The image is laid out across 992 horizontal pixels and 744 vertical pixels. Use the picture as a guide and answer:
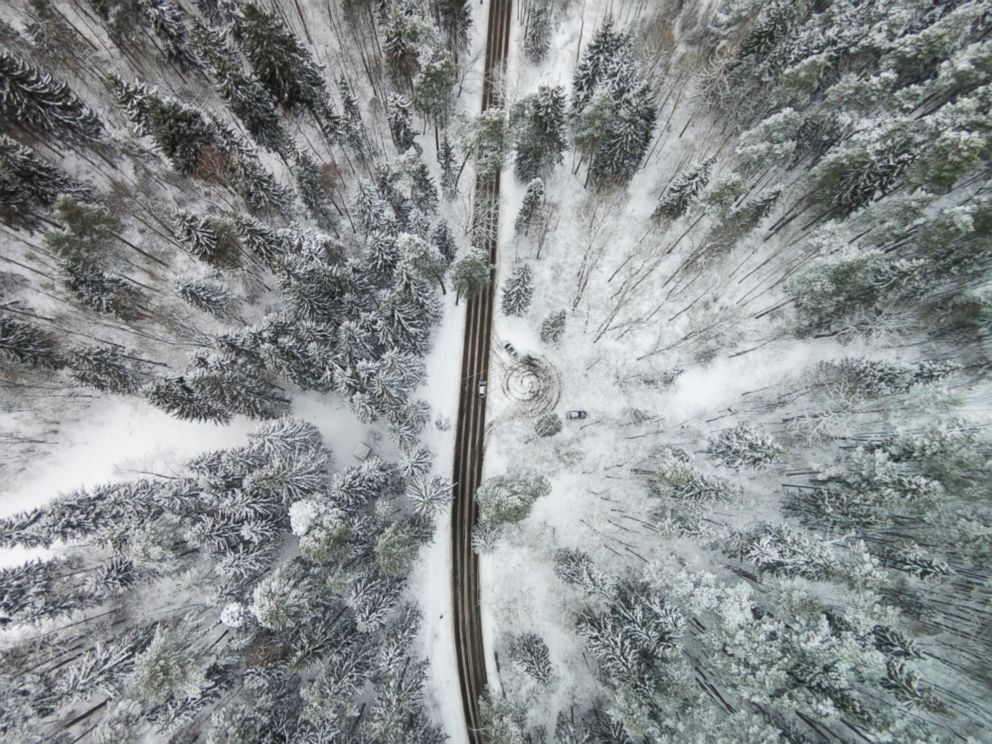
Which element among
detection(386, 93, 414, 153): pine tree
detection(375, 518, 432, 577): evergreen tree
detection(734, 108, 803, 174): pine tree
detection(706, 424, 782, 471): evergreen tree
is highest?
detection(386, 93, 414, 153): pine tree

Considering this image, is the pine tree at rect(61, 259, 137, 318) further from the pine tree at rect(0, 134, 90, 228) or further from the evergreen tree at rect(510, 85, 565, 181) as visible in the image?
the evergreen tree at rect(510, 85, 565, 181)

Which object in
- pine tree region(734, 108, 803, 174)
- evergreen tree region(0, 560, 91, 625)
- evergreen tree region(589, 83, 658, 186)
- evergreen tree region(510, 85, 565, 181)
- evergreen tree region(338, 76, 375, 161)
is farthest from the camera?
evergreen tree region(338, 76, 375, 161)

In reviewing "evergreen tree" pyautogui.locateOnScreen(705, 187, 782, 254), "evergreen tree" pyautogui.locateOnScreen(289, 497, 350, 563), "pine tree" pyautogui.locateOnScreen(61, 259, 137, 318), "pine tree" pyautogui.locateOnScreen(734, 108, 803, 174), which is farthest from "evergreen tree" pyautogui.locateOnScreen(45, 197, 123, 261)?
"pine tree" pyautogui.locateOnScreen(734, 108, 803, 174)

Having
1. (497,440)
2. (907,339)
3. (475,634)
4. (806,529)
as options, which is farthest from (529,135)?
(475,634)

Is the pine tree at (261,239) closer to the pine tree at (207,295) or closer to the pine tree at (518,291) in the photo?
the pine tree at (207,295)

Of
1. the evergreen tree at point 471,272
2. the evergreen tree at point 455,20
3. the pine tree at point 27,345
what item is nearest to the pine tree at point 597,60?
the evergreen tree at point 455,20

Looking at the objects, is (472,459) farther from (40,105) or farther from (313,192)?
(40,105)

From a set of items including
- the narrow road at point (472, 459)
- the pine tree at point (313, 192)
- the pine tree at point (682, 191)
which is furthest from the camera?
the narrow road at point (472, 459)
